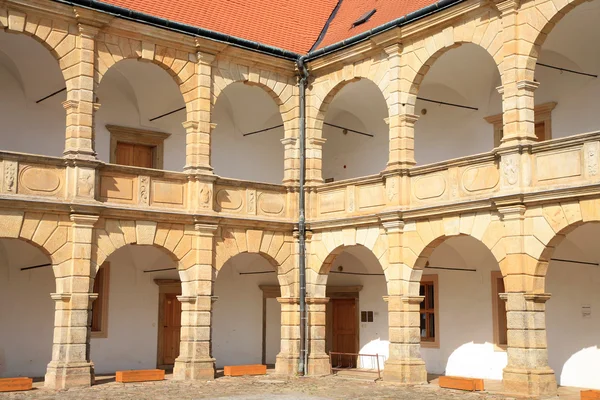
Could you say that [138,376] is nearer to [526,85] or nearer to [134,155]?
[134,155]

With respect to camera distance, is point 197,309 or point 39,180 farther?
point 197,309

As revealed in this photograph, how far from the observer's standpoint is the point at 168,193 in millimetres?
15133

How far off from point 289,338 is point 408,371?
9.55ft

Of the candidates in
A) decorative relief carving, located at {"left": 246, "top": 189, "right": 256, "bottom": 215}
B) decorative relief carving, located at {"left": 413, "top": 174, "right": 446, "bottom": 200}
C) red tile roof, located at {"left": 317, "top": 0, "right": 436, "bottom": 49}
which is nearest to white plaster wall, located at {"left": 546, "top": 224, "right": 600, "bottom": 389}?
decorative relief carving, located at {"left": 413, "top": 174, "right": 446, "bottom": 200}

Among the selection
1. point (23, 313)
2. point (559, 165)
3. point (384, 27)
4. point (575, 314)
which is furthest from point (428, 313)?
point (23, 313)

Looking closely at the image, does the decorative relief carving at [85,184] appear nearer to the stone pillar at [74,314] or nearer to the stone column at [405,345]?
the stone pillar at [74,314]

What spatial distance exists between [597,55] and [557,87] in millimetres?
954

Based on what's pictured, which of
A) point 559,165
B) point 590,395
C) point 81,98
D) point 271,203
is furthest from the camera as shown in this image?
point 271,203

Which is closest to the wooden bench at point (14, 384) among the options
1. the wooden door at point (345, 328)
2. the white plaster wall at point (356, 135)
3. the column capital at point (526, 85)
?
the wooden door at point (345, 328)

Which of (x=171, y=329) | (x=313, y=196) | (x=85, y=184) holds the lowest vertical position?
(x=171, y=329)

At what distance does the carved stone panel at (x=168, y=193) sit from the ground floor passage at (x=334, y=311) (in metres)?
2.12

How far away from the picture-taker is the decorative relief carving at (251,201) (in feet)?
53.0

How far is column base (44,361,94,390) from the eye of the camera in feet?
44.2

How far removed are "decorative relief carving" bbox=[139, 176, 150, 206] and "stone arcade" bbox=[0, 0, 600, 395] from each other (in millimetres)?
39
